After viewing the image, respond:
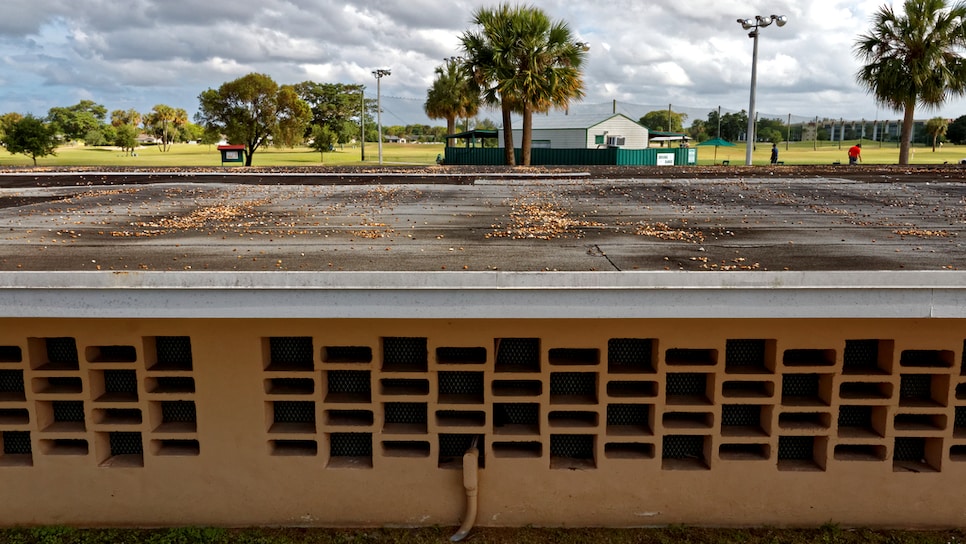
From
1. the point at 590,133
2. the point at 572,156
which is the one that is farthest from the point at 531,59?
the point at 590,133

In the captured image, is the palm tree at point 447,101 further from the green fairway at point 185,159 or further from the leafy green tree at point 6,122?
the leafy green tree at point 6,122

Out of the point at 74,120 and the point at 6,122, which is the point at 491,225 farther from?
the point at 74,120

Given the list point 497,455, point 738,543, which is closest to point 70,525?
point 497,455

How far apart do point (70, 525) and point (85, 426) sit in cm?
80

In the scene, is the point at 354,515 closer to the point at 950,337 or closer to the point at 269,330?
the point at 269,330

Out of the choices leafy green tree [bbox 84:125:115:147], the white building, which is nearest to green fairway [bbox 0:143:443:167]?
leafy green tree [bbox 84:125:115:147]

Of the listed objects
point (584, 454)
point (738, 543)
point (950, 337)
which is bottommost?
point (738, 543)

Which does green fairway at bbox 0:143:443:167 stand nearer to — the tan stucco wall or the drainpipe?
the tan stucco wall

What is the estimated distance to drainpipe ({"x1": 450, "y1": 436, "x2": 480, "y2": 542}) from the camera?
5.55 m

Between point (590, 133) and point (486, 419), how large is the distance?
4213cm

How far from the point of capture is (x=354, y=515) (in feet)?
19.3

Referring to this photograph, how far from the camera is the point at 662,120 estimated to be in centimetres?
9819

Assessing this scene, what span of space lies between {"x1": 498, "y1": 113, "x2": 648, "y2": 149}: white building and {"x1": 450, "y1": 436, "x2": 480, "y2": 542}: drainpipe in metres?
40.3

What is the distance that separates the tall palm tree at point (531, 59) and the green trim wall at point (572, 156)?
934 centimetres
